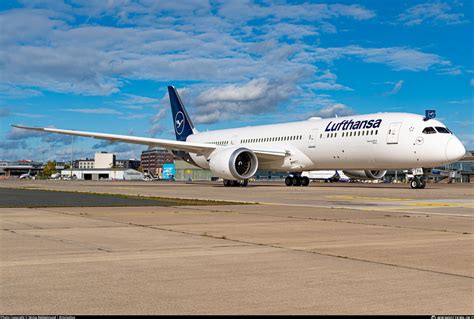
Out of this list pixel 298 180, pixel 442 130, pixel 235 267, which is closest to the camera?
pixel 235 267

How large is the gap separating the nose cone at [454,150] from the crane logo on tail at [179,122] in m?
27.4

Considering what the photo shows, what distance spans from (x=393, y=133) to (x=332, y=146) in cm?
452

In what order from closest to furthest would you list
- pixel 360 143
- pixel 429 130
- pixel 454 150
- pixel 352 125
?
1. pixel 454 150
2. pixel 429 130
3. pixel 360 143
4. pixel 352 125

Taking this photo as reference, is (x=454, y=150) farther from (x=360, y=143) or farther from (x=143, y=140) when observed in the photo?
(x=143, y=140)

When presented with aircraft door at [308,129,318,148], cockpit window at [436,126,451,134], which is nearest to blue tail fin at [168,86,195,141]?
aircraft door at [308,129,318,148]

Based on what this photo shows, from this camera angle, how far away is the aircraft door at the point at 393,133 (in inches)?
1181

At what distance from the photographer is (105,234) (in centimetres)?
887

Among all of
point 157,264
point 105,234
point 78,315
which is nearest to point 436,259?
point 157,264

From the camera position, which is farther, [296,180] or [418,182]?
[296,180]

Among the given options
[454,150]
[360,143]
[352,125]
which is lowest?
[454,150]

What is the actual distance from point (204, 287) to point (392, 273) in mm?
2065

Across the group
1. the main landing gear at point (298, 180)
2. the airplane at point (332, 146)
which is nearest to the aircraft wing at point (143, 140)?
the airplane at point (332, 146)

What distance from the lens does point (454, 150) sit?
94.8 ft

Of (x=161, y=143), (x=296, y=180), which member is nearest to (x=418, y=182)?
(x=296, y=180)
